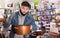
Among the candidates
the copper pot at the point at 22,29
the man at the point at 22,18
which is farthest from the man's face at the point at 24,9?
the copper pot at the point at 22,29

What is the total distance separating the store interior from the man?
0.04 metres

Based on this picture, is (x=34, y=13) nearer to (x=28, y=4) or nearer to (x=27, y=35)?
(x=28, y=4)

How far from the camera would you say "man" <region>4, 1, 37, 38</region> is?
155 cm

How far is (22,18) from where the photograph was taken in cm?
156

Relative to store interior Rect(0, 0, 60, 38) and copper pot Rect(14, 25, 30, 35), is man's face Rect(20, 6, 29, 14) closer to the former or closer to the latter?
store interior Rect(0, 0, 60, 38)

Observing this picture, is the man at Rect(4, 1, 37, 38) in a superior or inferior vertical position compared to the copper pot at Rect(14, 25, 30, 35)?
superior

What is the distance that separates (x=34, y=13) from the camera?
5.11 feet

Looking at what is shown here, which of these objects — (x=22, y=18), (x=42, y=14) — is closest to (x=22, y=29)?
(x=22, y=18)

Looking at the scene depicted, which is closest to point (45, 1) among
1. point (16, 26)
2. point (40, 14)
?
point (40, 14)

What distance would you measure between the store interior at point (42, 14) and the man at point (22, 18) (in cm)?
4

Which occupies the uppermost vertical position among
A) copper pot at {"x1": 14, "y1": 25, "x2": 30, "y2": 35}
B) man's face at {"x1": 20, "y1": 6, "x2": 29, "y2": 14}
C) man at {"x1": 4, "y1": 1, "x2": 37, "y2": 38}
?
man's face at {"x1": 20, "y1": 6, "x2": 29, "y2": 14}

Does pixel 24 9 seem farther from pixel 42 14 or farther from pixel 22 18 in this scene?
pixel 42 14

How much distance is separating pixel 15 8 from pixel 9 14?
0.09m

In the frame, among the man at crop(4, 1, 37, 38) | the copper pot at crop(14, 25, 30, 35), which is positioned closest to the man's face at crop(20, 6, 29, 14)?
the man at crop(4, 1, 37, 38)
